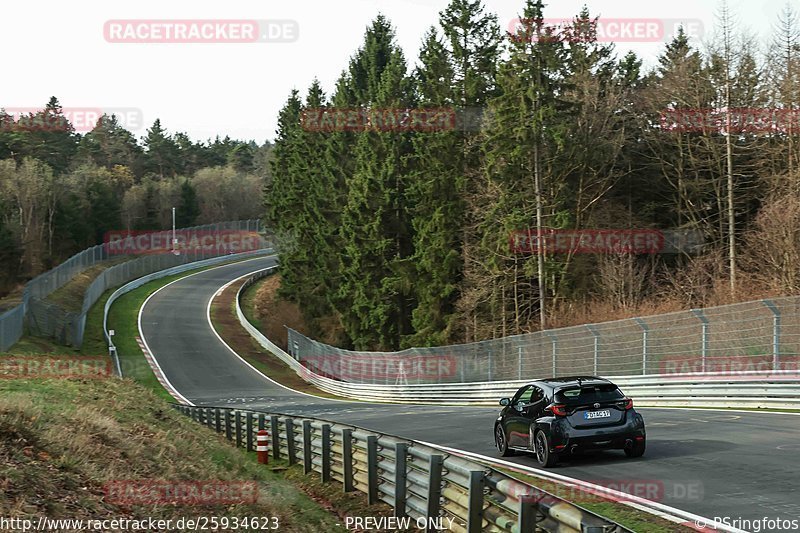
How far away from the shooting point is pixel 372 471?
13.8 meters

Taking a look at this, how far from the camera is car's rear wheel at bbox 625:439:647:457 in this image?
50.2 feet

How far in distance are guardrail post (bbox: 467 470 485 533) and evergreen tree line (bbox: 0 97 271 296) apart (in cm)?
8145

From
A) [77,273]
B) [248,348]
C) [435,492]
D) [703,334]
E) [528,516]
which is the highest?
[528,516]

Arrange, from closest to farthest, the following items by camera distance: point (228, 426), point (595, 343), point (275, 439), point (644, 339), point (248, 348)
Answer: point (275, 439) < point (228, 426) < point (644, 339) < point (595, 343) < point (248, 348)

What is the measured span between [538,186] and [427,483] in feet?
115

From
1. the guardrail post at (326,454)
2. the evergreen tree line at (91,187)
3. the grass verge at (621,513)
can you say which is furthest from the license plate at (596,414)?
the evergreen tree line at (91,187)

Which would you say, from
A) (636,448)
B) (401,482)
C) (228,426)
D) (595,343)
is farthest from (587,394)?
(595,343)

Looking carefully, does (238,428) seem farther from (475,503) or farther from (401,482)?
(475,503)

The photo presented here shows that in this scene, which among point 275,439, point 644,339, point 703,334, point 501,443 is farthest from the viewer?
point 644,339

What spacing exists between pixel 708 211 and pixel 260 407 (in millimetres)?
28191

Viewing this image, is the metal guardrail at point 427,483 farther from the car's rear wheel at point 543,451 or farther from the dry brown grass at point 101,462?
the car's rear wheel at point 543,451

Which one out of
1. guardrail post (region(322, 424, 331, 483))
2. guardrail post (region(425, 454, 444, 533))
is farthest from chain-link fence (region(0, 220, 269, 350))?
guardrail post (region(425, 454, 444, 533))

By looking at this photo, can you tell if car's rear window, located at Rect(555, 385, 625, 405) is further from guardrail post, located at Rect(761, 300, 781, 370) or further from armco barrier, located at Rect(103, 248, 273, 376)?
armco barrier, located at Rect(103, 248, 273, 376)

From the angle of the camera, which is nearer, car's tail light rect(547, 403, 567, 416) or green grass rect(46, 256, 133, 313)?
car's tail light rect(547, 403, 567, 416)
